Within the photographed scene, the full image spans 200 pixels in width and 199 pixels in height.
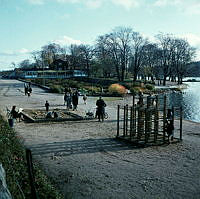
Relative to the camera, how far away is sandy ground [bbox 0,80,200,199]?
7594 millimetres

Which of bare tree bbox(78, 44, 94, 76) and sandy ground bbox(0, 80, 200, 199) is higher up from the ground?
bare tree bbox(78, 44, 94, 76)

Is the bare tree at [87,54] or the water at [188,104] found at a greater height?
the bare tree at [87,54]

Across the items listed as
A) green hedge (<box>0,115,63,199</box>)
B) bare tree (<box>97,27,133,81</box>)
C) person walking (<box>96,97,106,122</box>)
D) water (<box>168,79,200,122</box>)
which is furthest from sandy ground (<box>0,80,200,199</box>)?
bare tree (<box>97,27,133,81</box>)

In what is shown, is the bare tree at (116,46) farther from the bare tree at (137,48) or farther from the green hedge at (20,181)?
the green hedge at (20,181)

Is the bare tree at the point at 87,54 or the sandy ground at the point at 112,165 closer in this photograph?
the sandy ground at the point at 112,165

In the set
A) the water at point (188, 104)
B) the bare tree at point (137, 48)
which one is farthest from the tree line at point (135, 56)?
the water at point (188, 104)

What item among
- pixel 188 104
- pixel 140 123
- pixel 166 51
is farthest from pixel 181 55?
pixel 140 123

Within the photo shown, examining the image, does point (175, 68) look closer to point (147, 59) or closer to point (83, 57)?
point (147, 59)

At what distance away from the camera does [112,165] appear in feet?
31.9

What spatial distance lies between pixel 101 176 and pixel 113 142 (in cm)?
440

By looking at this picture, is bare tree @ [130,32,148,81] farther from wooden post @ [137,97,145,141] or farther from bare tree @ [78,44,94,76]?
wooden post @ [137,97,145,141]

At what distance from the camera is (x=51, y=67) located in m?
105

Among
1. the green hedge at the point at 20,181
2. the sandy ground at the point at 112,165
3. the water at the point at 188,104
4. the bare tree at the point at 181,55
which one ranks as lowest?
the water at the point at 188,104

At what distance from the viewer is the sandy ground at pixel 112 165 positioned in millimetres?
7594
